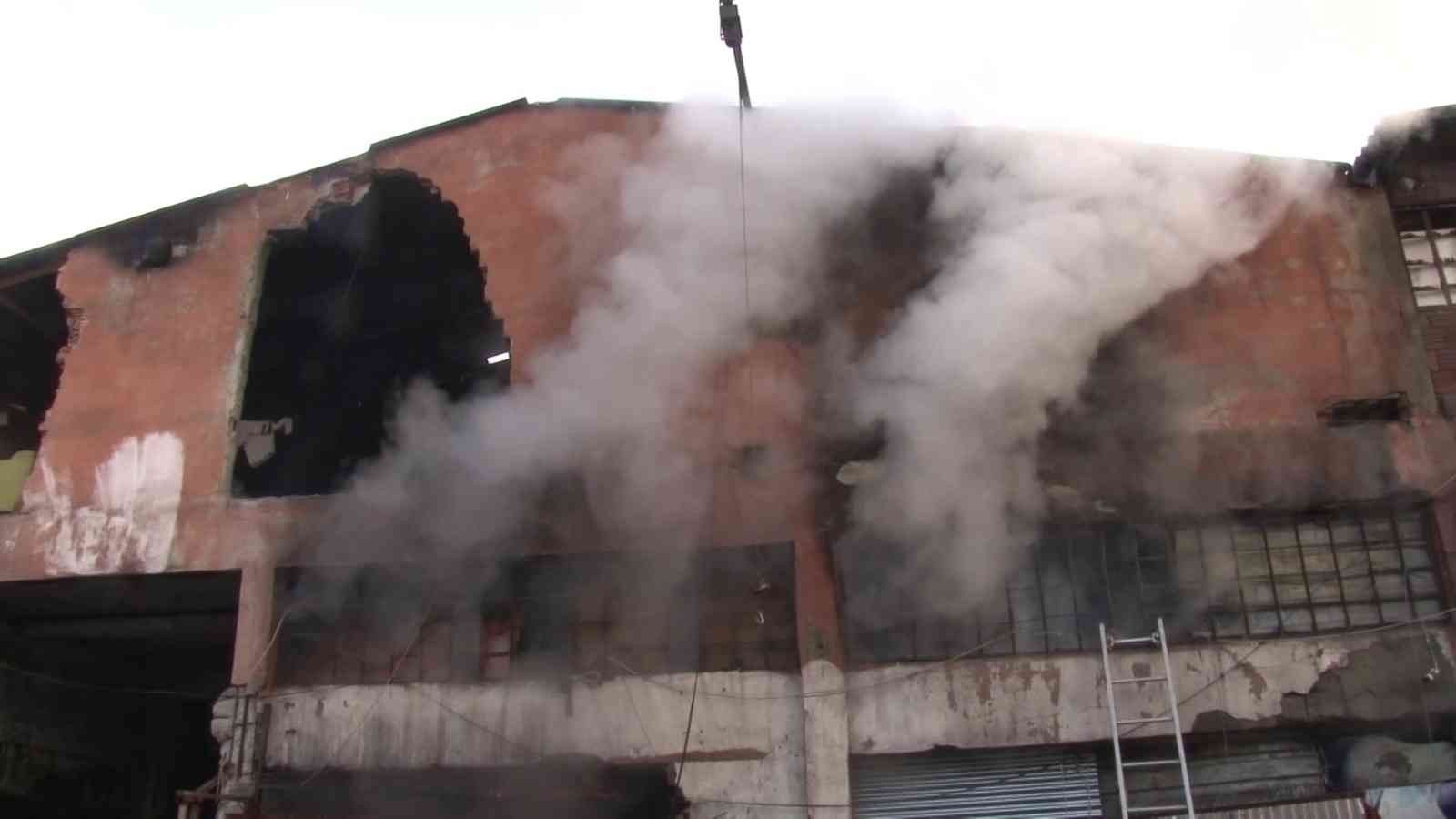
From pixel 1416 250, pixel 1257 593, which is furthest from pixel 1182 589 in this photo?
pixel 1416 250

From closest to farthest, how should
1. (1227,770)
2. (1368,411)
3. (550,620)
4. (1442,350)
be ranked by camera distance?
(1227,770) < (1368,411) < (1442,350) < (550,620)

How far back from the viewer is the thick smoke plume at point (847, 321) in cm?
928

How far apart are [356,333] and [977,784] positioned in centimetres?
810

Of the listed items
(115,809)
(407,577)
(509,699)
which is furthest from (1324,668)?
(115,809)

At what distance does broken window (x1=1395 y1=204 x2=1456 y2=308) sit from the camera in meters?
9.85

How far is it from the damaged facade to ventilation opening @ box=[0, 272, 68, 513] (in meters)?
0.69

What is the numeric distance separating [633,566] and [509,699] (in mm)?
1465

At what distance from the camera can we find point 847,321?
9.96m

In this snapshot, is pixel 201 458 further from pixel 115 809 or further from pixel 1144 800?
pixel 1144 800

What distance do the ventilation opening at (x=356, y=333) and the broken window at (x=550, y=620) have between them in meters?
1.68

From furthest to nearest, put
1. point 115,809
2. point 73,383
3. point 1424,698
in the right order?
point 115,809
point 73,383
point 1424,698

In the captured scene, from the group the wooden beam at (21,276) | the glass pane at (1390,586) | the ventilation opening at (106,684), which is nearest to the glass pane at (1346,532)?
the glass pane at (1390,586)

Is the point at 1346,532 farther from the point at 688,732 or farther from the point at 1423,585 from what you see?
the point at 688,732

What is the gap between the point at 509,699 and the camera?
962 cm
